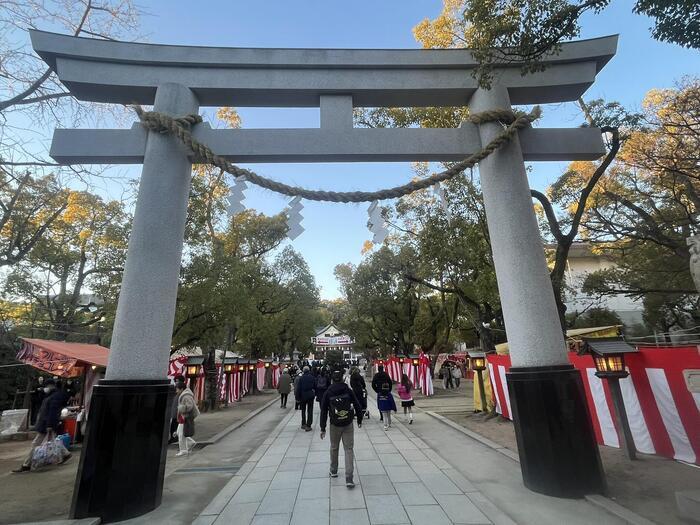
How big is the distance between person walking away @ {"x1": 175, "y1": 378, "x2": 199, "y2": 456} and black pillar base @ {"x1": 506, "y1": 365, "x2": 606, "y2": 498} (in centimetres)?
703

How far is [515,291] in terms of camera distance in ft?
16.0

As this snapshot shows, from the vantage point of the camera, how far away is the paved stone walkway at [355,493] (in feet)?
13.0

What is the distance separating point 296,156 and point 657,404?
6.86 m

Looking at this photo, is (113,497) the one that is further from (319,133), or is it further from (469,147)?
(469,147)

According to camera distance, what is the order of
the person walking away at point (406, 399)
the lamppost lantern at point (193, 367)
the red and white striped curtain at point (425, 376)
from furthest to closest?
the red and white striped curtain at point (425, 376) → the lamppost lantern at point (193, 367) → the person walking away at point (406, 399)

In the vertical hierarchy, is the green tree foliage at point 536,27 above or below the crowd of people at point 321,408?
above

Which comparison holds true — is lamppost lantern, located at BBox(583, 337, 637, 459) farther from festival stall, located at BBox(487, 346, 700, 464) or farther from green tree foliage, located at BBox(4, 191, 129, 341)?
green tree foliage, located at BBox(4, 191, 129, 341)

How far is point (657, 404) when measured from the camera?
5.89 m

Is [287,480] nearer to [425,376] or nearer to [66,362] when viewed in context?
[66,362]

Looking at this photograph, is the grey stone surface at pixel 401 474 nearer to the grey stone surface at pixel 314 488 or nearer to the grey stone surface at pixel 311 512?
the grey stone surface at pixel 314 488

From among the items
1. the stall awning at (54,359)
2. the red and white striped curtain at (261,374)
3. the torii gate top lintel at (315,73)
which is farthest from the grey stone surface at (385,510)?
the red and white striped curtain at (261,374)

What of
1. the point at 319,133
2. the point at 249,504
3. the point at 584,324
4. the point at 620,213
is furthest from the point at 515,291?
the point at 584,324

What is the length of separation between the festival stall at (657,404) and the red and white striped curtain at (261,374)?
2226 cm

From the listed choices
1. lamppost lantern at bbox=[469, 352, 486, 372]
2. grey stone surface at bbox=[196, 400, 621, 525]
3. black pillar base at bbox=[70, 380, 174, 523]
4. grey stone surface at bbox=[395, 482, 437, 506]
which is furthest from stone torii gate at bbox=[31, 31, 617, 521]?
lamppost lantern at bbox=[469, 352, 486, 372]
